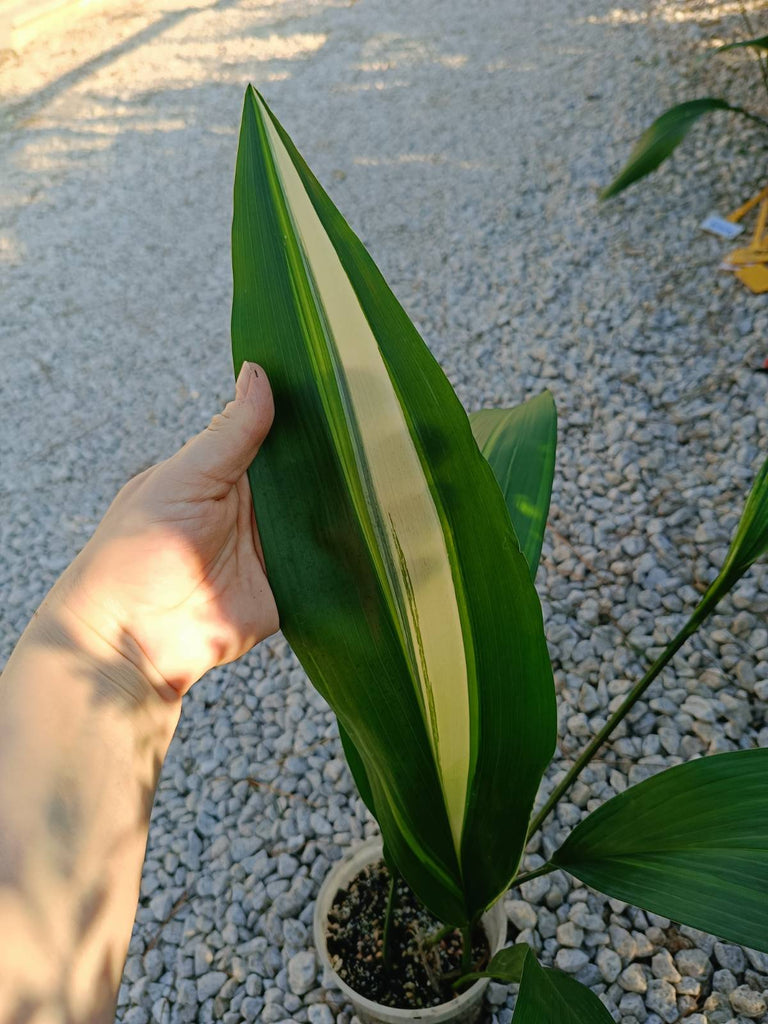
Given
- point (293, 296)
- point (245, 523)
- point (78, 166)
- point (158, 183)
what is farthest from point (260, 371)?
point (78, 166)

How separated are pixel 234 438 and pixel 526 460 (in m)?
0.30

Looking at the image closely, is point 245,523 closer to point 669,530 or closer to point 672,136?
point 669,530

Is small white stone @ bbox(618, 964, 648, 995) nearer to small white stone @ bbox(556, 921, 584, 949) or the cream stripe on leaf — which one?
small white stone @ bbox(556, 921, 584, 949)

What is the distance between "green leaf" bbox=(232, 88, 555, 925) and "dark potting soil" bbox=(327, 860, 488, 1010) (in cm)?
34

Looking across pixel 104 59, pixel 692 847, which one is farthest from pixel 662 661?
pixel 104 59

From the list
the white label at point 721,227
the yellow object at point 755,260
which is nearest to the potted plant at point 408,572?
the yellow object at point 755,260

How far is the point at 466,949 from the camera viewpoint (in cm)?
84

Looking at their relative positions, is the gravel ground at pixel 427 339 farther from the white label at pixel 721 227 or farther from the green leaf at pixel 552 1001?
the green leaf at pixel 552 1001

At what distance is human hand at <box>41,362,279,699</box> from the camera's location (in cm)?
75

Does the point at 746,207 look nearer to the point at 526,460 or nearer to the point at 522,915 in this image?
the point at 526,460

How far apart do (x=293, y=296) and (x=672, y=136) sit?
1.48 metres

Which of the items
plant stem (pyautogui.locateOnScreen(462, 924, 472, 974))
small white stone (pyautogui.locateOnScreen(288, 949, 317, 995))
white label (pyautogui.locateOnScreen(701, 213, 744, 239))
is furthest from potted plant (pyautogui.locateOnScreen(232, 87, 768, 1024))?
white label (pyautogui.locateOnScreen(701, 213, 744, 239))

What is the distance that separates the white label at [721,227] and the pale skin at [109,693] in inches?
67.9

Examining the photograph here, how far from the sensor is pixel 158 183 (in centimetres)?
289
